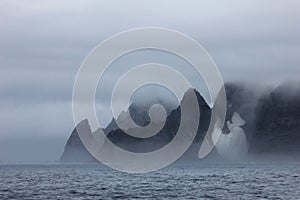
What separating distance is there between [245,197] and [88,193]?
77.2 feet

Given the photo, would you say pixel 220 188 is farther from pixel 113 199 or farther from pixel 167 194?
pixel 113 199

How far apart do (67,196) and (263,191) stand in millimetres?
28508

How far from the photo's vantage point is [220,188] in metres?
114

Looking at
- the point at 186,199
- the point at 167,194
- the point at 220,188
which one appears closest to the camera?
the point at 186,199

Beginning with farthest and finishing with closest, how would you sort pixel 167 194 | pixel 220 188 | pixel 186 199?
pixel 220 188 < pixel 167 194 < pixel 186 199

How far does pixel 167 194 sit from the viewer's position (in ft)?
333

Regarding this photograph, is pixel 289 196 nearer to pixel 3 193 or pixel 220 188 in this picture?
pixel 220 188

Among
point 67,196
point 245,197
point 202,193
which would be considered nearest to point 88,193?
point 67,196

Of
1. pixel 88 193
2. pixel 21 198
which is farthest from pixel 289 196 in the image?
pixel 21 198

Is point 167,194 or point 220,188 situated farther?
point 220,188

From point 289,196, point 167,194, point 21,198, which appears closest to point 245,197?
point 289,196

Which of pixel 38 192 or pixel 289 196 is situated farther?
pixel 38 192

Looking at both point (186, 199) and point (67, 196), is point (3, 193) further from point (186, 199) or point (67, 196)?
point (186, 199)

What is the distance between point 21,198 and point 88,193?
12.4 meters
